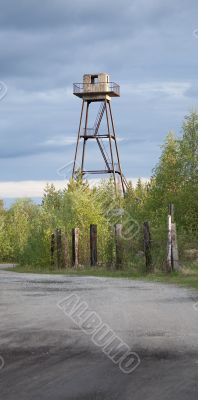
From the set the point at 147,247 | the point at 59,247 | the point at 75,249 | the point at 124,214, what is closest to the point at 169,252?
the point at 147,247

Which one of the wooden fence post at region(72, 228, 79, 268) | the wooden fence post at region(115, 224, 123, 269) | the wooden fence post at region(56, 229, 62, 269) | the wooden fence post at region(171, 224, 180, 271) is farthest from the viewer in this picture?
the wooden fence post at region(56, 229, 62, 269)

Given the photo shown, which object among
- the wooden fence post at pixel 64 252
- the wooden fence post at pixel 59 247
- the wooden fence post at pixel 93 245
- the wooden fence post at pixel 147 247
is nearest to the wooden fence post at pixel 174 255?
the wooden fence post at pixel 147 247

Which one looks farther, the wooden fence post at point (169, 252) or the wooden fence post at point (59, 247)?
the wooden fence post at point (59, 247)

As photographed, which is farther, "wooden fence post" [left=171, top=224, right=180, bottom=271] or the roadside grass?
"wooden fence post" [left=171, top=224, right=180, bottom=271]

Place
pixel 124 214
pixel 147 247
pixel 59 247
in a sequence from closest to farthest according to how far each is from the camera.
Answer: pixel 147 247, pixel 59 247, pixel 124 214

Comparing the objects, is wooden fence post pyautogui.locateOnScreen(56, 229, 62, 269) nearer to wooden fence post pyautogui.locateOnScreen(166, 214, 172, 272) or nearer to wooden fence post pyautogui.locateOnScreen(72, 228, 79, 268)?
wooden fence post pyautogui.locateOnScreen(72, 228, 79, 268)

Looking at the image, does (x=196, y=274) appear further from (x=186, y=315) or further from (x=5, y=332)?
(x=5, y=332)

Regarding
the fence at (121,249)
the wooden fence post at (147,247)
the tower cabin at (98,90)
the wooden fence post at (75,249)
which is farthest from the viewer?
the tower cabin at (98,90)

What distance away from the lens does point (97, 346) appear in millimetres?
7695

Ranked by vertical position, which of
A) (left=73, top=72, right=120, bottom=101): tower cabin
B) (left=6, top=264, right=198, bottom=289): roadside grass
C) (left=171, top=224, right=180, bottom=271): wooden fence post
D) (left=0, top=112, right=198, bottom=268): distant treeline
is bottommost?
(left=6, top=264, right=198, bottom=289): roadside grass

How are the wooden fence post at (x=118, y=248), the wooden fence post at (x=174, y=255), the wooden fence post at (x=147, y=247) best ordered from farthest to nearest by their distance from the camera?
1. the wooden fence post at (x=118, y=248)
2. the wooden fence post at (x=147, y=247)
3. the wooden fence post at (x=174, y=255)

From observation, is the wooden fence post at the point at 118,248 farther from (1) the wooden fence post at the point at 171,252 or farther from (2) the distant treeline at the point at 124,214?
(1) the wooden fence post at the point at 171,252

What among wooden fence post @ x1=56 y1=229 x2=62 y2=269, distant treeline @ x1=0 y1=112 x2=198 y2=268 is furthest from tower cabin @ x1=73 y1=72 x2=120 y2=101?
wooden fence post @ x1=56 y1=229 x2=62 y2=269

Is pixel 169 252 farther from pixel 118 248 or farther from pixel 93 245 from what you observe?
pixel 93 245
